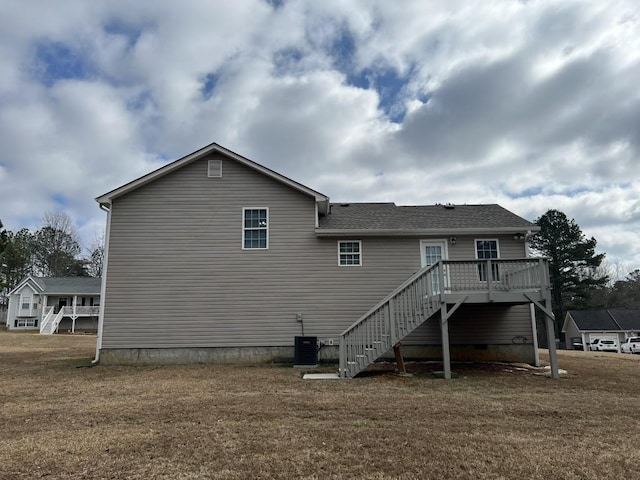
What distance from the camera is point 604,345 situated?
40.6 m

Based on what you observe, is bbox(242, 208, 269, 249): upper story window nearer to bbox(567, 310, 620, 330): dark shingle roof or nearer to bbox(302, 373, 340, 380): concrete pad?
bbox(302, 373, 340, 380): concrete pad

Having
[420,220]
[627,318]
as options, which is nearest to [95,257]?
[420,220]

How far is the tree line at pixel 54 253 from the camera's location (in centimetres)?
4547

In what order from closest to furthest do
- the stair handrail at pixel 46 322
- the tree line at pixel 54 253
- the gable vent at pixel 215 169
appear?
the gable vent at pixel 215 169 → the stair handrail at pixel 46 322 → the tree line at pixel 54 253

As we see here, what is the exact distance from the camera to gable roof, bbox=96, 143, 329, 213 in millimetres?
13086

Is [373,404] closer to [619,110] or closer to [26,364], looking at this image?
[26,364]

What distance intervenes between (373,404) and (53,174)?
85.2 ft

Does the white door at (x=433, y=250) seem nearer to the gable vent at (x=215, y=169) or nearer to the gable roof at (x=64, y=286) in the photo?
the gable vent at (x=215, y=169)

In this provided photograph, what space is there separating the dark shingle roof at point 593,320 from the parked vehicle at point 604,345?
1326mm

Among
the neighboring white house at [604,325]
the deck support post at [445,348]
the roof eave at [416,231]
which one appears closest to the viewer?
the deck support post at [445,348]

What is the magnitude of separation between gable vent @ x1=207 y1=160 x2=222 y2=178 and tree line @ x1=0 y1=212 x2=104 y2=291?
134 ft

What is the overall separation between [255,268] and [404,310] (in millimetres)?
4994

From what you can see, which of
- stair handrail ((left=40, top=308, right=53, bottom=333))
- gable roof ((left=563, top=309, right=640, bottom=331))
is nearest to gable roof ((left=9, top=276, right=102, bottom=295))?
stair handrail ((left=40, top=308, right=53, bottom=333))

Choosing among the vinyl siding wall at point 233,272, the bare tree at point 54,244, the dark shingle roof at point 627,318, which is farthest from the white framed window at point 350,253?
the bare tree at point 54,244
